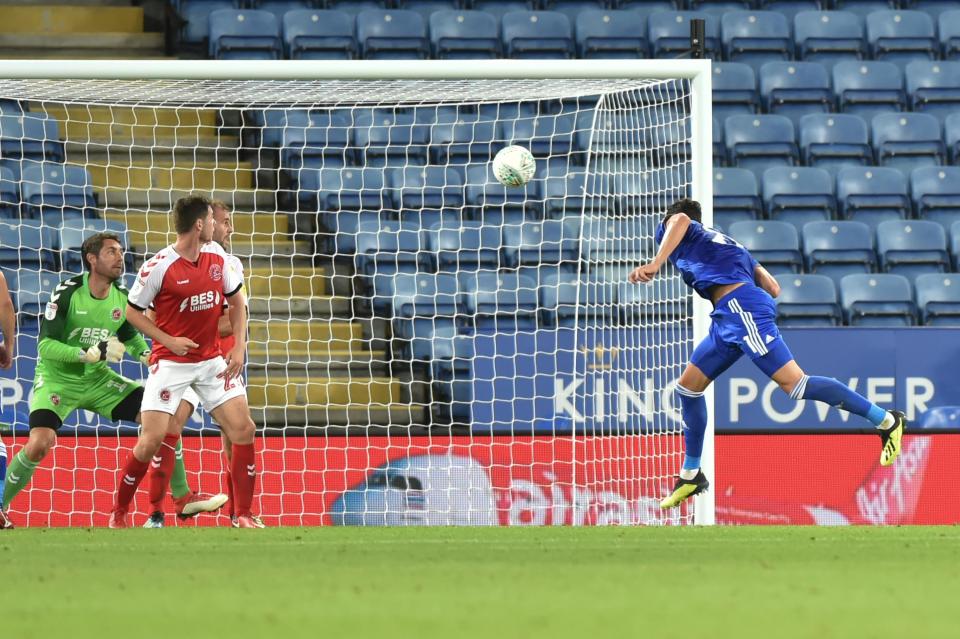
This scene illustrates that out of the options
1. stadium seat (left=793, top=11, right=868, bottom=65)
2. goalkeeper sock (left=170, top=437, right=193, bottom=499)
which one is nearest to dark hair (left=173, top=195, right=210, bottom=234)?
goalkeeper sock (left=170, top=437, right=193, bottom=499)

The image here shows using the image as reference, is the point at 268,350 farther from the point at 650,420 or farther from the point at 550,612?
the point at 550,612

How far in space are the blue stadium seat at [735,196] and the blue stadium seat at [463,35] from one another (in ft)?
7.85

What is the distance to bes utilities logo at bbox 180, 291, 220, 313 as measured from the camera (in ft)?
25.6

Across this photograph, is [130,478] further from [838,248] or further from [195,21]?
[195,21]

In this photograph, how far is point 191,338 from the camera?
25.9 ft

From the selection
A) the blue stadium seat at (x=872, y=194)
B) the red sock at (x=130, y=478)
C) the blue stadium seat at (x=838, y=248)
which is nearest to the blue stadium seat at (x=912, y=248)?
the blue stadium seat at (x=838, y=248)

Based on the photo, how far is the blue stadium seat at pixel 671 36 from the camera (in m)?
13.9

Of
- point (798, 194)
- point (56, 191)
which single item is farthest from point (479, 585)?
point (798, 194)

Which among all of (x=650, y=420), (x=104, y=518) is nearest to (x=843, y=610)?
(x=650, y=420)

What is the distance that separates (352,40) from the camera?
13.5 metres

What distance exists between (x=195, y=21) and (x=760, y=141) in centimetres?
507

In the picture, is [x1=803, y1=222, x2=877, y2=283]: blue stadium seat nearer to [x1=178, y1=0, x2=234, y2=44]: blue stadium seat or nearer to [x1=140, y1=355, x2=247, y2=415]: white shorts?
[x1=178, y1=0, x2=234, y2=44]: blue stadium seat

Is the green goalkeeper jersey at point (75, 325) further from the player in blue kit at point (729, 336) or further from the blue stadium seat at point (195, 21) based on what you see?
the blue stadium seat at point (195, 21)

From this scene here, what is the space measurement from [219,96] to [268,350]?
1.84 m
